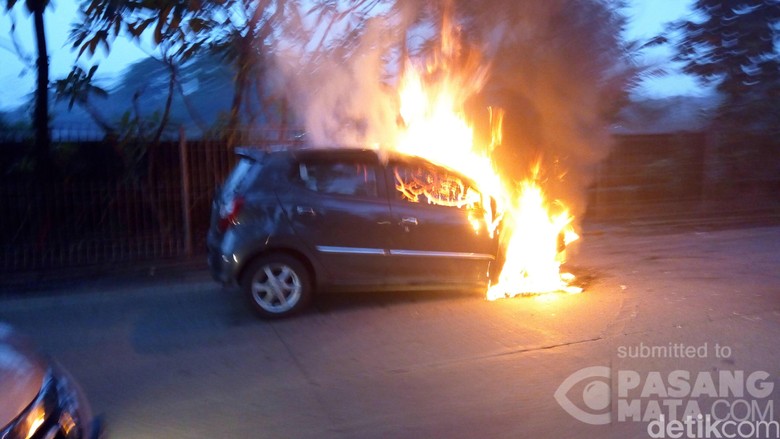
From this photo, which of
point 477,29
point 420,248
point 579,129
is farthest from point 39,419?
point 579,129

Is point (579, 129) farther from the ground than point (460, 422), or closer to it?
farther from the ground

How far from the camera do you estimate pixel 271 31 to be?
35.3 ft

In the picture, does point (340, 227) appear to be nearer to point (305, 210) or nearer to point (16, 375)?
point (305, 210)

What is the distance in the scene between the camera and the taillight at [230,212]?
7.33m

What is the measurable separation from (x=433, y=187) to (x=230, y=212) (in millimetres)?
2087

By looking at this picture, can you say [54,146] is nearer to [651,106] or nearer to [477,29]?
[477,29]

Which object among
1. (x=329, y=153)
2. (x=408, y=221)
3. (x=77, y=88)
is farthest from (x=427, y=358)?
(x=77, y=88)

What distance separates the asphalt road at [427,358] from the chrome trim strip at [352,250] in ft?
2.07

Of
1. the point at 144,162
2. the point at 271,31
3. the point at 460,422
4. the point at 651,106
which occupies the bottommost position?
the point at 460,422

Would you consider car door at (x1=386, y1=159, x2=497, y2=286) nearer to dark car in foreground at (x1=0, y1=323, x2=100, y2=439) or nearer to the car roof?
the car roof

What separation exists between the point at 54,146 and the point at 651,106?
10.3 metres

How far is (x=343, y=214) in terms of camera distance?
748cm

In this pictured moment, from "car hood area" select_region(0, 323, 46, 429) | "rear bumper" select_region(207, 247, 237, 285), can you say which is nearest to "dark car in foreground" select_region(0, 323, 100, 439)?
"car hood area" select_region(0, 323, 46, 429)

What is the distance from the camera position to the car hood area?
113 inches
